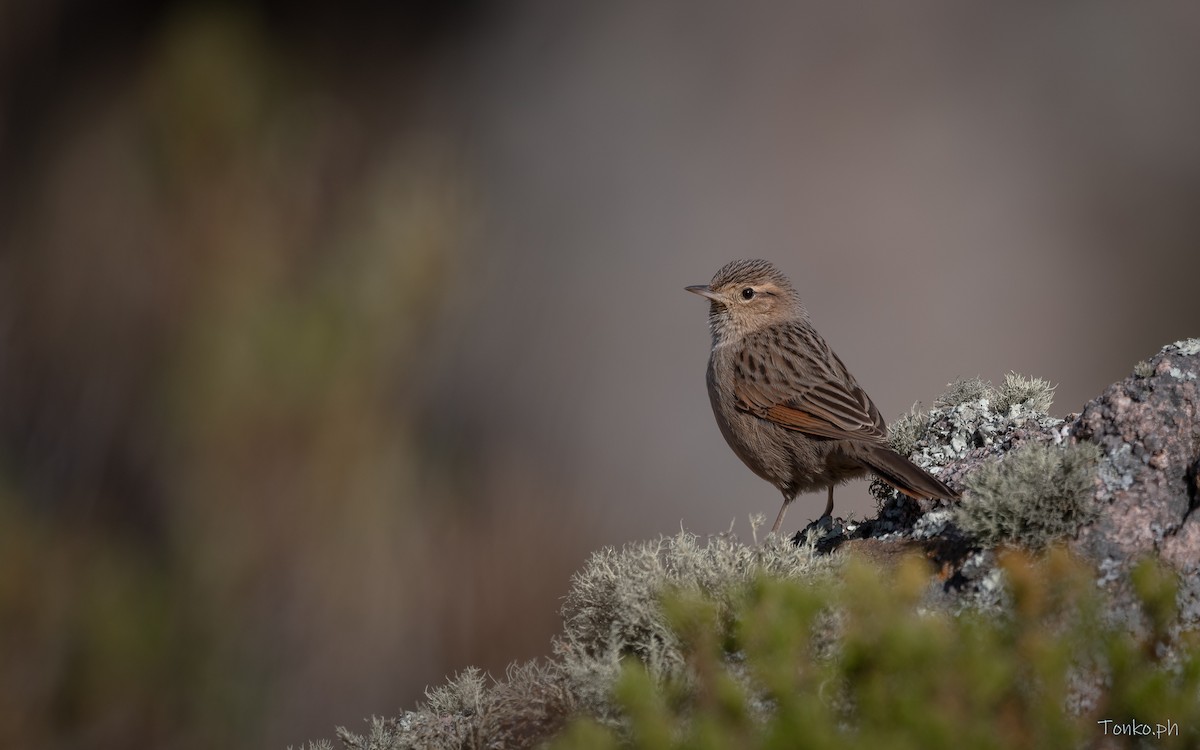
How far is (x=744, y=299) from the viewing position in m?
5.02

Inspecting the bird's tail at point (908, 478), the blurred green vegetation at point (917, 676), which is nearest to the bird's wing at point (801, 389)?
the bird's tail at point (908, 478)

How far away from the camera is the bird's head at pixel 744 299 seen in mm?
4969

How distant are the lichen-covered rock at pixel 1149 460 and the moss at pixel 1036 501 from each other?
0.07m

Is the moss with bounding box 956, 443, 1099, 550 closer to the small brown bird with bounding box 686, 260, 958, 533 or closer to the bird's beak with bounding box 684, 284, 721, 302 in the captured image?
the small brown bird with bounding box 686, 260, 958, 533

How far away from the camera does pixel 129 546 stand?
6289mm

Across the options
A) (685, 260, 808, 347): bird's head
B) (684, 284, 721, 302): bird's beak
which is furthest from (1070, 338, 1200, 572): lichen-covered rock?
(684, 284, 721, 302): bird's beak

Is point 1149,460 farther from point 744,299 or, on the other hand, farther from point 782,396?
point 744,299

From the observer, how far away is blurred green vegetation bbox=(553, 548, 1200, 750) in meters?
1.90

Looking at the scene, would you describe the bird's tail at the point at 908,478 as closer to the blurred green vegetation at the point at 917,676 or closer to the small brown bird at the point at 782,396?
the small brown bird at the point at 782,396

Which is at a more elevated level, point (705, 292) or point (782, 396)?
point (705, 292)

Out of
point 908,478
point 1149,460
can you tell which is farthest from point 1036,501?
point 908,478

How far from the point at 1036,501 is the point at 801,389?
64.5 inches

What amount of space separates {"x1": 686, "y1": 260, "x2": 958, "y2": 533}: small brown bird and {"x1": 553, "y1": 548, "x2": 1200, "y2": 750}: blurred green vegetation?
3.62ft

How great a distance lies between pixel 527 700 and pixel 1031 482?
4.75 ft
